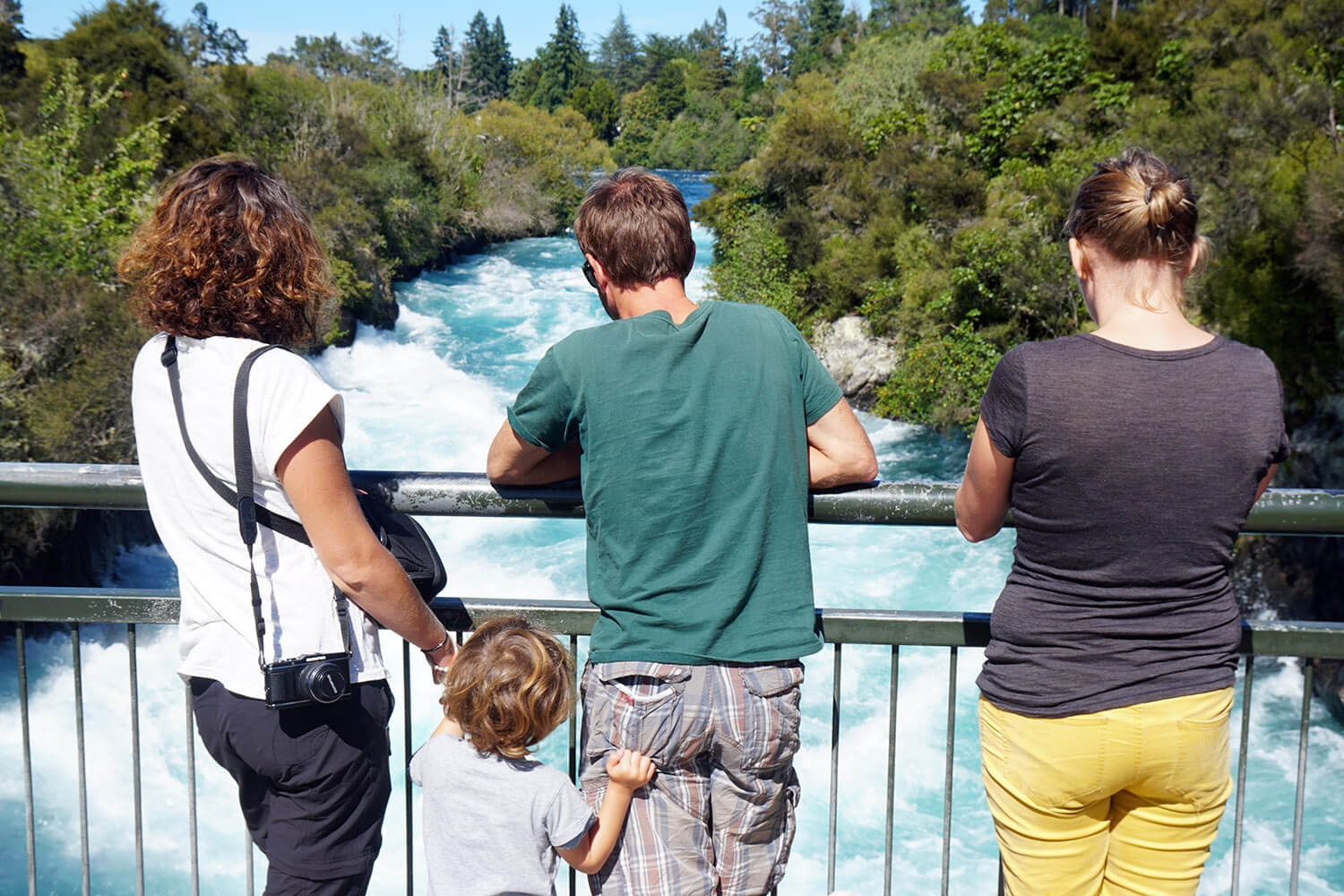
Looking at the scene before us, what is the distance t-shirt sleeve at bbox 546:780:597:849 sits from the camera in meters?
1.82

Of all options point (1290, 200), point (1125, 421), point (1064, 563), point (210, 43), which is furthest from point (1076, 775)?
point (210, 43)

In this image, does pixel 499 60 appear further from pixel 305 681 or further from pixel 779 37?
pixel 305 681

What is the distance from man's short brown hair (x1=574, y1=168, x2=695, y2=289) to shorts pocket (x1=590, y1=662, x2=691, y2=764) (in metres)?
0.68

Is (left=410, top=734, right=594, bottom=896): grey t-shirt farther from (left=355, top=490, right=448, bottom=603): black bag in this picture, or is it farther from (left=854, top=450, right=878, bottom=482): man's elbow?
(left=854, top=450, right=878, bottom=482): man's elbow

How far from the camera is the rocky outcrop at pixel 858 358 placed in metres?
22.5

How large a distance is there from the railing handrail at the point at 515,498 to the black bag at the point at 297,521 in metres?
0.11

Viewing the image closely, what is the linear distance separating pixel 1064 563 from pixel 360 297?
2572 centimetres

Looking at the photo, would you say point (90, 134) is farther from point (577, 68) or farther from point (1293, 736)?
point (577, 68)

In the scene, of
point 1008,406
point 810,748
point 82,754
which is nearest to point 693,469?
point 1008,406

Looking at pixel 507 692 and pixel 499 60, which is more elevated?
pixel 499 60

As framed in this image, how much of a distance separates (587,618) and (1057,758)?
2.98 feet

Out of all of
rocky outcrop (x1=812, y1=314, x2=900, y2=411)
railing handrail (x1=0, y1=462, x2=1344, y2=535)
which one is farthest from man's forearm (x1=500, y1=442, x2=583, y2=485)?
rocky outcrop (x1=812, y1=314, x2=900, y2=411)

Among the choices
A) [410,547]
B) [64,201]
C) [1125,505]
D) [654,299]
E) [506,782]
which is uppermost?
[64,201]

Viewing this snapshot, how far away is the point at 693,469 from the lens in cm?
181
